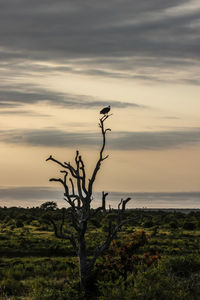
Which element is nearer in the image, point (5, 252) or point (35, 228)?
point (5, 252)

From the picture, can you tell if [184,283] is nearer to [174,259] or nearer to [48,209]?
[174,259]

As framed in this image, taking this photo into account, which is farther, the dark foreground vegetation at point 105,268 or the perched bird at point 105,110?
the perched bird at point 105,110

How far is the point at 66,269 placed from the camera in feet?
111

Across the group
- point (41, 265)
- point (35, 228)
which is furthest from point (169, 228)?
point (41, 265)

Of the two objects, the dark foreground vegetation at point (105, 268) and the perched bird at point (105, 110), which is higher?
the perched bird at point (105, 110)

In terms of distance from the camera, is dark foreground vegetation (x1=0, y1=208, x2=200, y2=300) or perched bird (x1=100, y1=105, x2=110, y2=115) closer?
dark foreground vegetation (x1=0, y1=208, x2=200, y2=300)

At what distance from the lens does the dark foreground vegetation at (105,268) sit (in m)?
17.4

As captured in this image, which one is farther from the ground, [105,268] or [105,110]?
[105,110]

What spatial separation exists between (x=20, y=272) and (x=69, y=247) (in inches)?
539

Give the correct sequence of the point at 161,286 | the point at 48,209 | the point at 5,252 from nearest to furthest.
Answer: the point at 161,286
the point at 5,252
the point at 48,209

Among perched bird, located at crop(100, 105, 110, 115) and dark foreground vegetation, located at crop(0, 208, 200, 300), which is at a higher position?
perched bird, located at crop(100, 105, 110, 115)

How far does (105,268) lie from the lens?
22.2 meters

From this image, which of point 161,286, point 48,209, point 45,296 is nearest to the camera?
point 161,286

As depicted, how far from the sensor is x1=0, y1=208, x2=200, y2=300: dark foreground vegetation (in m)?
17.4
